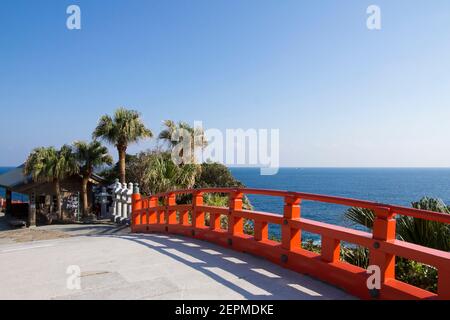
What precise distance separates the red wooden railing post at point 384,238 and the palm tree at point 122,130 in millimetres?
18479

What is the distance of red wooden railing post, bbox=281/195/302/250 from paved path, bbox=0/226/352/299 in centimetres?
40

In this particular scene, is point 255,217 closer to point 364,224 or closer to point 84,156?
point 364,224

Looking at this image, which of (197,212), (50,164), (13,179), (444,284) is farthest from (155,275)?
(13,179)

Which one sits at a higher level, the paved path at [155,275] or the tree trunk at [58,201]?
the paved path at [155,275]

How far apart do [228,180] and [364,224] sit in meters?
21.6

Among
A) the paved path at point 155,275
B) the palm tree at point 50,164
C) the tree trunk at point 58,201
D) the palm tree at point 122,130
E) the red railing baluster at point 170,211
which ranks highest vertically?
the palm tree at point 122,130

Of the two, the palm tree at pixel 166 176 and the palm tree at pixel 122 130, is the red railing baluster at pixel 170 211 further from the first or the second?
the palm tree at pixel 122 130

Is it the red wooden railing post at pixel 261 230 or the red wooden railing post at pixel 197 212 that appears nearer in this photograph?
the red wooden railing post at pixel 261 230

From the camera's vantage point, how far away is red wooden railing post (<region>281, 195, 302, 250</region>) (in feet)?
17.5

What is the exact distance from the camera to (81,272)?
5.55m

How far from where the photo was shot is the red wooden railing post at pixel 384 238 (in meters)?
3.97

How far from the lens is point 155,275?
5.21 meters

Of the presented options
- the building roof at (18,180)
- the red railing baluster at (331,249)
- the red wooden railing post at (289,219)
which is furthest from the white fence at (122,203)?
the red railing baluster at (331,249)
